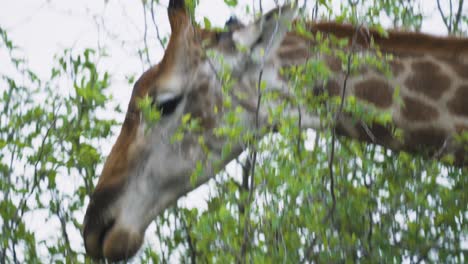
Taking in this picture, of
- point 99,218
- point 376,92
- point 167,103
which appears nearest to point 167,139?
point 167,103

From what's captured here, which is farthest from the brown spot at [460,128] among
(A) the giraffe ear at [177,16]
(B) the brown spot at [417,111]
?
(A) the giraffe ear at [177,16]

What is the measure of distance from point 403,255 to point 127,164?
1.44 m

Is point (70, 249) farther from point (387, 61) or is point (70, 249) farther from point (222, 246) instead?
point (387, 61)

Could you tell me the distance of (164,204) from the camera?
5.59 m

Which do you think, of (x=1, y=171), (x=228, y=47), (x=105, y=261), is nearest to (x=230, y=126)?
(x=228, y=47)

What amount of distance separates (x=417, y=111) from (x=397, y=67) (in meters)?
0.27

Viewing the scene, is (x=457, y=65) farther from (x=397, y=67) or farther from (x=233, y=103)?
(x=233, y=103)

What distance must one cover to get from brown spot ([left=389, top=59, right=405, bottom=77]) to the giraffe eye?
104 centimetres

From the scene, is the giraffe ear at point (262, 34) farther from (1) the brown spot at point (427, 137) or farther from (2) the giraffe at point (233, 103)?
(1) the brown spot at point (427, 137)

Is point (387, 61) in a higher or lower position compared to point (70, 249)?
higher

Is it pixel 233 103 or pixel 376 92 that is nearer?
pixel 376 92

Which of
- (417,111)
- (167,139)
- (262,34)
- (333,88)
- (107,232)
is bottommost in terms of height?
(107,232)

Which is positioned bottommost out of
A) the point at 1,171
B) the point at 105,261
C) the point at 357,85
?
the point at 105,261

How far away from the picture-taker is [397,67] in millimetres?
5352
